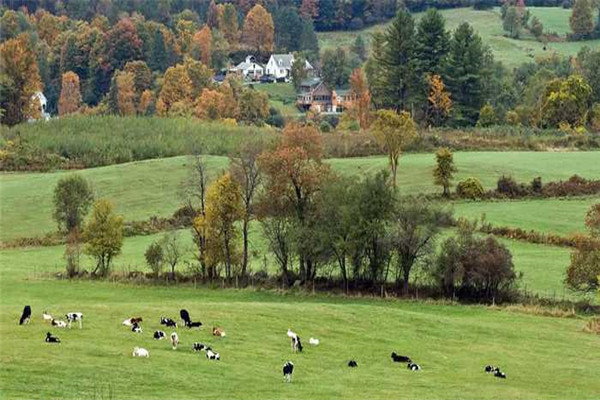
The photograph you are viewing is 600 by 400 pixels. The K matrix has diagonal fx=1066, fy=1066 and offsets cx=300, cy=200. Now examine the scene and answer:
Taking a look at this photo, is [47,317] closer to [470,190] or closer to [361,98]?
[470,190]

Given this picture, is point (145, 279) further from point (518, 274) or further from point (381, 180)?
point (518, 274)

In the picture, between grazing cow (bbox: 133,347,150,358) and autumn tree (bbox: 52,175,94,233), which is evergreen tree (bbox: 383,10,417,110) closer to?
autumn tree (bbox: 52,175,94,233)

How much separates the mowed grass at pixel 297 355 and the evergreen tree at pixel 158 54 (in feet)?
421

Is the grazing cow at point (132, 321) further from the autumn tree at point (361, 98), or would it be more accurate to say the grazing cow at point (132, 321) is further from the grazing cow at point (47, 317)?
the autumn tree at point (361, 98)

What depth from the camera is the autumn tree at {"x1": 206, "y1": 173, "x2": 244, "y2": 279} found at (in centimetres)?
6175

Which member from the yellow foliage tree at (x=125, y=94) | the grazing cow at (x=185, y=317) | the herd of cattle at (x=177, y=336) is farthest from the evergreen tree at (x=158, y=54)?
the grazing cow at (x=185, y=317)

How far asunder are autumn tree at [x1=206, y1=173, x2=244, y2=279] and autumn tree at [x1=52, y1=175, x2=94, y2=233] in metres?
15.0

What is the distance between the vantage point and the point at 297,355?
38750 millimetres

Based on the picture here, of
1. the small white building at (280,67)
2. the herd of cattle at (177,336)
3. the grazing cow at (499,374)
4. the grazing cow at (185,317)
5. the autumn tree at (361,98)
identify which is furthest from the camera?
the small white building at (280,67)

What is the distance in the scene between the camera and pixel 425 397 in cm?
3325

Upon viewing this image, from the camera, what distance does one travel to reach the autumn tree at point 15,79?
132000mm

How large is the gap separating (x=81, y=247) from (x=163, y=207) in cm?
1528

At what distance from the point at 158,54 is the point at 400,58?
65.8 m

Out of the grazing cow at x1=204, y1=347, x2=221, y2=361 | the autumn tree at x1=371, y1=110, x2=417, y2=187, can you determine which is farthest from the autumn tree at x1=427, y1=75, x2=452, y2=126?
the grazing cow at x1=204, y1=347, x2=221, y2=361
